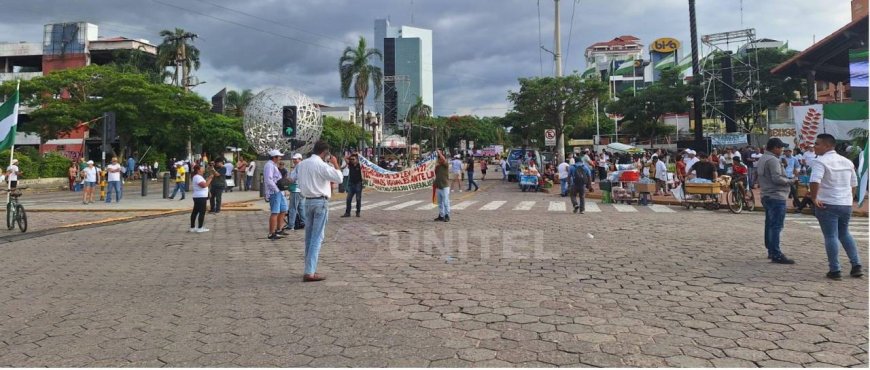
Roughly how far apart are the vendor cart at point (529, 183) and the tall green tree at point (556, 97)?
11.6 metres

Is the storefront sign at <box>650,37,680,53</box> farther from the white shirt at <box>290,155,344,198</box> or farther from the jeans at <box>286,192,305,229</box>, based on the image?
the white shirt at <box>290,155,344,198</box>

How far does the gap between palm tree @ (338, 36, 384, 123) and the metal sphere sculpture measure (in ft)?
39.0

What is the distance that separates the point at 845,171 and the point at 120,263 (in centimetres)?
944

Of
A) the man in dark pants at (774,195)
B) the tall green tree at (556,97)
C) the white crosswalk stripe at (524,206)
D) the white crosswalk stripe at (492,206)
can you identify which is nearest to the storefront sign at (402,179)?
the white crosswalk stripe at (492,206)

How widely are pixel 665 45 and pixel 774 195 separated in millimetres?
117900

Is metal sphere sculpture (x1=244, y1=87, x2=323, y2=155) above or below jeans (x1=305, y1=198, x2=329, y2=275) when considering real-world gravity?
above

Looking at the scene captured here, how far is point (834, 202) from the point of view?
21.1 feet

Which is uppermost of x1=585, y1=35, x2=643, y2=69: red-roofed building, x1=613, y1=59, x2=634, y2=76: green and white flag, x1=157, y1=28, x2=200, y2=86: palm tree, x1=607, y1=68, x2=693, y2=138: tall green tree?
x1=585, y1=35, x2=643, y2=69: red-roofed building

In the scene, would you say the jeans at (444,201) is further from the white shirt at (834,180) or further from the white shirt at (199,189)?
the white shirt at (834,180)

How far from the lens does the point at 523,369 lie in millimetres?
3768

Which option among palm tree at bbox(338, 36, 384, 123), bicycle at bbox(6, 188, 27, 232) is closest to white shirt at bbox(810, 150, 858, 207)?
bicycle at bbox(6, 188, 27, 232)

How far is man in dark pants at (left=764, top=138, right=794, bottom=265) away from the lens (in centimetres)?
751

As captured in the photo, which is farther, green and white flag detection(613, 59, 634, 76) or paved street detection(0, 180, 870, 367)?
green and white flag detection(613, 59, 634, 76)

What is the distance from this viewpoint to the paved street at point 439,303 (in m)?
4.11
